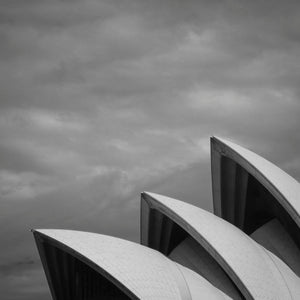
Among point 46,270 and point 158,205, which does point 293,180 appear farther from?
point 46,270

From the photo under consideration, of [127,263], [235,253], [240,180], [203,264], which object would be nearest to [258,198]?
[240,180]

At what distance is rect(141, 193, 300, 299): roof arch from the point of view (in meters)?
20.9

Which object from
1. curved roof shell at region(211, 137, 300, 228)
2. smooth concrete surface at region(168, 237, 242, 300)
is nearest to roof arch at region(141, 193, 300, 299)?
smooth concrete surface at region(168, 237, 242, 300)

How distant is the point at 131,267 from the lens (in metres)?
20.7

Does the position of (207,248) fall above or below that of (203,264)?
above

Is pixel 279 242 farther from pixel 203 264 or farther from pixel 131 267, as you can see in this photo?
pixel 131 267

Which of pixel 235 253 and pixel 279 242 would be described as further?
pixel 279 242

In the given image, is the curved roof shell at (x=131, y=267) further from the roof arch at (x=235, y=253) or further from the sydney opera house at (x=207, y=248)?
the roof arch at (x=235, y=253)

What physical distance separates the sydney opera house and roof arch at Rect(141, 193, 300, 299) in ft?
0.14

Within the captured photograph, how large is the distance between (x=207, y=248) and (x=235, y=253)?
3.56ft

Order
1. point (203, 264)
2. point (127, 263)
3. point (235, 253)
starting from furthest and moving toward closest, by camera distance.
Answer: point (203, 264), point (235, 253), point (127, 263)

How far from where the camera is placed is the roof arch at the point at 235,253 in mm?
20859

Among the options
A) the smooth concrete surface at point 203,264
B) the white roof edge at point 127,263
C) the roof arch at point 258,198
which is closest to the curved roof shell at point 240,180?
the roof arch at point 258,198

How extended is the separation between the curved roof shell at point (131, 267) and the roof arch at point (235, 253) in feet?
4.11
